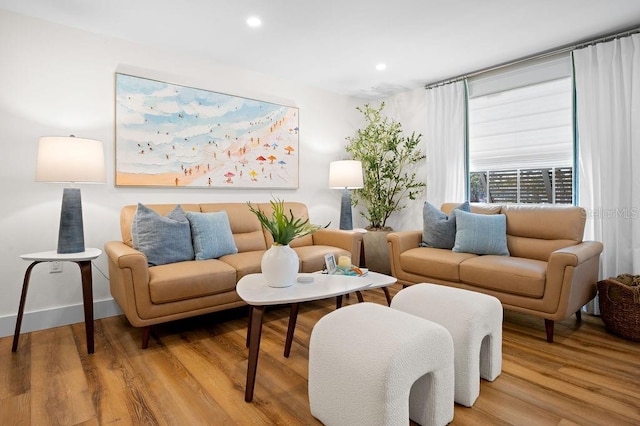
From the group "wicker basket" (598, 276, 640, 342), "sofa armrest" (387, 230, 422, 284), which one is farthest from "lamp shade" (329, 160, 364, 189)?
"wicker basket" (598, 276, 640, 342)

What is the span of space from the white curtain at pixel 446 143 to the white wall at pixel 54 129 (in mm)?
2738

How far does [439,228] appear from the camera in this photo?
341 centimetres

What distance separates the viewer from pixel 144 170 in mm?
3156

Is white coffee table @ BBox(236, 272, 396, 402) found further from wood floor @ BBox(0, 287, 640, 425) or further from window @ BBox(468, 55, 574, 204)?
window @ BBox(468, 55, 574, 204)

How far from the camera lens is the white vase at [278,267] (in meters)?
2.03

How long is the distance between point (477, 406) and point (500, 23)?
9.06ft

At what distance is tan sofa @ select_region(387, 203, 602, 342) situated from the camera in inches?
94.7

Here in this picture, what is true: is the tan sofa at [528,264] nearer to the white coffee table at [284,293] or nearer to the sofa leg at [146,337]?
the white coffee table at [284,293]

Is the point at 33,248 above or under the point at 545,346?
above

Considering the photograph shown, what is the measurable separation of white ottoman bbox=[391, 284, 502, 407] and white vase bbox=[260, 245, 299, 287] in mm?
651

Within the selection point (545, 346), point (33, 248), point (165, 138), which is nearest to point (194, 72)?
point (165, 138)

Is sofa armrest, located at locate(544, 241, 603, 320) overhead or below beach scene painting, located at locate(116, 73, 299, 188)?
below

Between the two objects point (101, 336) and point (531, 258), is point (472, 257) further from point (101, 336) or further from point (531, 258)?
point (101, 336)

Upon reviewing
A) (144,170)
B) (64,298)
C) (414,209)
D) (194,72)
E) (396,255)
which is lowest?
(64,298)
